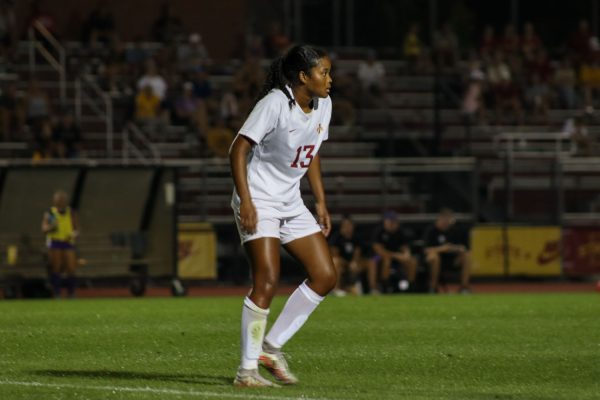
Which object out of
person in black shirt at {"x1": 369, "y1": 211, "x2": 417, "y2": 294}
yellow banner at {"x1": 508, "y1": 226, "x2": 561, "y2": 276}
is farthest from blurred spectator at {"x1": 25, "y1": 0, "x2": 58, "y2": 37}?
yellow banner at {"x1": 508, "y1": 226, "x2": 561, "y2": 276}

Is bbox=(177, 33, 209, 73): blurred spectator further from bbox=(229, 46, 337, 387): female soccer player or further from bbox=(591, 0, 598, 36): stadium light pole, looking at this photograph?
bbox=(229, 46, 337, 387): female soccer player

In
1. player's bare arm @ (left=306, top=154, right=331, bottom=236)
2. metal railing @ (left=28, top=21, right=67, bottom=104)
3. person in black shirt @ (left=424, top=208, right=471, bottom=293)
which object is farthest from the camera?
metal railing @ (left=28, top=21, right=67, bottom=104)

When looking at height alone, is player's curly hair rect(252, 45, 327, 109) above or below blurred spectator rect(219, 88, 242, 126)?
above

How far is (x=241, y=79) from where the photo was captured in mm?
32094

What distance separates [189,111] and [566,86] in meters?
9.93

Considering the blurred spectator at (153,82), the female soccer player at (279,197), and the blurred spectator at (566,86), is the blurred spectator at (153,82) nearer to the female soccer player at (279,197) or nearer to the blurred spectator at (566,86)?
the blurred spectator at (566,86)

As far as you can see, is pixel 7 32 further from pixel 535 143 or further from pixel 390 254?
pixel 535 143

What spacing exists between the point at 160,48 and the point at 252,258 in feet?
79.3

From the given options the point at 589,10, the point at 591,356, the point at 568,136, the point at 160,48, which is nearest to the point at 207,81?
the point at 160,48

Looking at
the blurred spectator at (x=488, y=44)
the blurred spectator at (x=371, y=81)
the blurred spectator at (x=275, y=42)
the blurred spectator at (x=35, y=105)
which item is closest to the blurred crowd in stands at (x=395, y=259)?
the blurred spectator at (x=35, y=105)

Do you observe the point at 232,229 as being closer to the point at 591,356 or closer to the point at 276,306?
the point at 276,306

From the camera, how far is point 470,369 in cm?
1061

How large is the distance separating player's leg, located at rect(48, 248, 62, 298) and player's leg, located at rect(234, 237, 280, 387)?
47.9 feet

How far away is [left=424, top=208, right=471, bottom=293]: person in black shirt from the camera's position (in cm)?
2620
